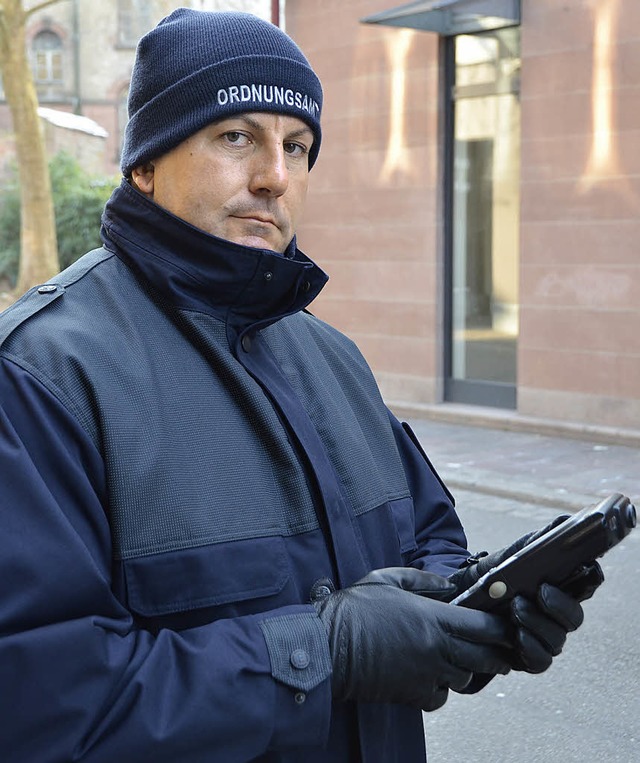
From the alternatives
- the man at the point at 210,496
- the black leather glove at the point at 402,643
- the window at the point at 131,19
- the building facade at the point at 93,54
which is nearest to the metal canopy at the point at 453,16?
the man at the point at 210,496

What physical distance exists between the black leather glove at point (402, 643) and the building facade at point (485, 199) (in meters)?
8.75

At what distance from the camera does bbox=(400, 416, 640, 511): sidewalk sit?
8297 mm

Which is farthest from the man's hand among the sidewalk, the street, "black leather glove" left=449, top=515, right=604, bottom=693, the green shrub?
the green shrub

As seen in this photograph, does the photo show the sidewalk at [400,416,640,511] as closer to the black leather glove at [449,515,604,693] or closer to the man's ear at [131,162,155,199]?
the black leather glove at [449,515,604,693]

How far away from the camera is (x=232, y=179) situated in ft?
6.27

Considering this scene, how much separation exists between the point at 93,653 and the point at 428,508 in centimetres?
88

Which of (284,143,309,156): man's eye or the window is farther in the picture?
the window

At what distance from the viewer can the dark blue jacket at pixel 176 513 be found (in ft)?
4.97

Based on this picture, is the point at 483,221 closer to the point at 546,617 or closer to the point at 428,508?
the point at 428,508

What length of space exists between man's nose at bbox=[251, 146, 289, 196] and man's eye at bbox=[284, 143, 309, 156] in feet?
0.21

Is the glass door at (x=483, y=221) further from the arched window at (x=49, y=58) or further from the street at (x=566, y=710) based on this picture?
the arched window at (x=49, y=58)

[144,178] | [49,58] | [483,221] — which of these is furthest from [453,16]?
[49,58]

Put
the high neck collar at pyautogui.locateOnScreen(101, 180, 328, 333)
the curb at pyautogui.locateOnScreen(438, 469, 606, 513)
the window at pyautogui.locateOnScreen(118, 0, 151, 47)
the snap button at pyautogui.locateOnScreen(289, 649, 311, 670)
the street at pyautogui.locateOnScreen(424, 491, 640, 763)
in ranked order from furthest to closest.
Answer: the window at pyautogui.locateOnScreen(118, 0, 151, 47) < the curb at pyautogui.locateOnScreen(438, 469, 606, 513) < the street at pyautogui.locateOnScreen(424, 491, 640, 763) < the high neck collar at pyautogui.locateOnScreen(101, 180, 328, 333) < the snap button at pyautogui.locateOnScreen(289, 649, 311, 670)

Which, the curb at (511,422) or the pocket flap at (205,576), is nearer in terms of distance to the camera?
the pocket flap at (205,576)
